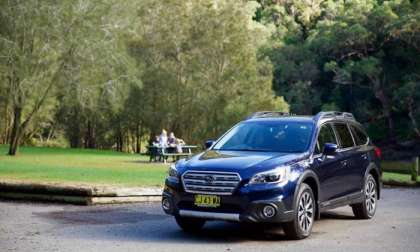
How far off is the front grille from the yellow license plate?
0.07 metres

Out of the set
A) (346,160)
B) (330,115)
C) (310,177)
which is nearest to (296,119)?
(330,115)

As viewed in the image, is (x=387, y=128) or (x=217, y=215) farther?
(x=387, y=128)

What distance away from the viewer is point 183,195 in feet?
34.0

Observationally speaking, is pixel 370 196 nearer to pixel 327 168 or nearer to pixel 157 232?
pixel 327 168

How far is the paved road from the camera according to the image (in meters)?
9.70

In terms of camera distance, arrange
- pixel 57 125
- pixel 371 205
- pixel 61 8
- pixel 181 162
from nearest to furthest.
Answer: pixel 181 162 → pixel 371 205 → pixel 61 8 → pixel 57 125

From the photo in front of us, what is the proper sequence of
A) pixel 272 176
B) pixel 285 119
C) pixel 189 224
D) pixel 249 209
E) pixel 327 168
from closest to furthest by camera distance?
1. pixel 249 209
2. pixel 272 176
3. pixel 189 224
4. pixel 327 168
5. pixel 285 119

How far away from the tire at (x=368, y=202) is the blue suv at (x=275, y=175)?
0.02 metres

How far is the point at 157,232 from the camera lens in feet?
36.3

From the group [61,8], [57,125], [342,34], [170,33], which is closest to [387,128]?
[342,34]

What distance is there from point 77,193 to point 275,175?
606cm

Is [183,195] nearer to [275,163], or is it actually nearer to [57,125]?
[275,163]

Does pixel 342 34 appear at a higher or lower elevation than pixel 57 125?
higher

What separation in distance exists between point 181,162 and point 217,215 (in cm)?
124
